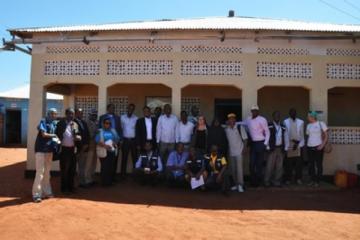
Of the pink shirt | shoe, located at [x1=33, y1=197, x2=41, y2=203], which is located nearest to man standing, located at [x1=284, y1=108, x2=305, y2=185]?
the pink shirt

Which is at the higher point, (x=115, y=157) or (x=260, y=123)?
(x=260, y=123)

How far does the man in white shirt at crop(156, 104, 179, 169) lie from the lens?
8.80 metres

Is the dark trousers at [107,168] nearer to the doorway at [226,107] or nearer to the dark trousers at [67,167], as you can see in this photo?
the dark trousers at [67,167]

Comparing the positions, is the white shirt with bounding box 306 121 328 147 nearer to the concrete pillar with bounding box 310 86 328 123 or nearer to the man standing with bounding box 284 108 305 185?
the man standing with bounding box 284 108 305 185

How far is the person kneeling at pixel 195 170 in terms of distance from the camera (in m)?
7.97

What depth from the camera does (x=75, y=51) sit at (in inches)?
388

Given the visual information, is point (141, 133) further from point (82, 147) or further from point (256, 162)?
point (256, 162)

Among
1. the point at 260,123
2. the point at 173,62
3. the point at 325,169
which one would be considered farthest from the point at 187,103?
the point at 325,169

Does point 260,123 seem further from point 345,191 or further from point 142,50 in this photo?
point 142,50

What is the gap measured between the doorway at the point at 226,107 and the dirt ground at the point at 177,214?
4.04 m

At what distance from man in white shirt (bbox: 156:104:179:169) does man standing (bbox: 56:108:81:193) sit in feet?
6.44

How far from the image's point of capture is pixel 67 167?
25.2 feet

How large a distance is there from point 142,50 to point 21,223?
210 inches

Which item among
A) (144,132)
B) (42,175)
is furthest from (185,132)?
(42,175)
